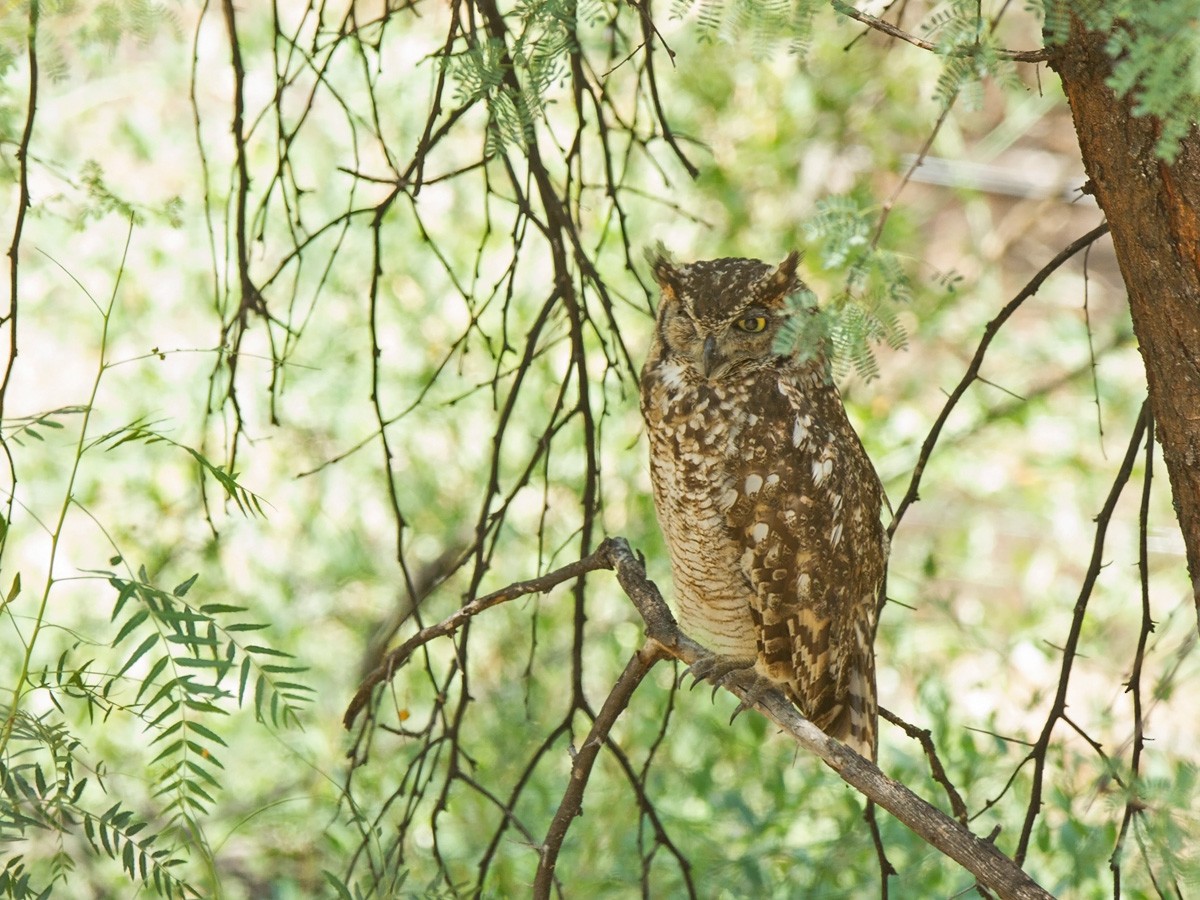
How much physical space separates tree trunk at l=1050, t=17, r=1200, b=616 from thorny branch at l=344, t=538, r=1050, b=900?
0.36 m

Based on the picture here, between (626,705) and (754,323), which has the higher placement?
(754,323)

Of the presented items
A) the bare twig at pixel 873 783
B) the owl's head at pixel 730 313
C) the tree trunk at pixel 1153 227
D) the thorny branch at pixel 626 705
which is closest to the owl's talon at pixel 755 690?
the thorny branch at pixel 626 705

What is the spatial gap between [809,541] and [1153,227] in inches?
39.1

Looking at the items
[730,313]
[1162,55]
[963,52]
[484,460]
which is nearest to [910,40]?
[963,52]

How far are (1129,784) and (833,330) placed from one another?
632 millimetres

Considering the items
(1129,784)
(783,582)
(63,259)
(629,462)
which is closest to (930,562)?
(783,582)

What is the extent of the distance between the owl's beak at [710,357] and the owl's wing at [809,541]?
0.12m

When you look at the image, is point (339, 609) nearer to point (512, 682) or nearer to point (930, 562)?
point (512, 682)

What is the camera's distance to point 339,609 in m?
4.34

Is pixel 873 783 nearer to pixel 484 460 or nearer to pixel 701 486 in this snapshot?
pixel 701 486

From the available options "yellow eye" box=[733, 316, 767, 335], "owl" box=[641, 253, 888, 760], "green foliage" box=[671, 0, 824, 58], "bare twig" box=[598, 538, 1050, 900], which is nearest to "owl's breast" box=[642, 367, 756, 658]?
"owl" box=[641, 253, 888, 760]

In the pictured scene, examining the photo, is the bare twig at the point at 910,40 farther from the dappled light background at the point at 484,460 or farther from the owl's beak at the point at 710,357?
the dappled light background at the point at 484,460

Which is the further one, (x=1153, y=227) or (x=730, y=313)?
(x=730, y=313)

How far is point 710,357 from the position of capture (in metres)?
2.28
